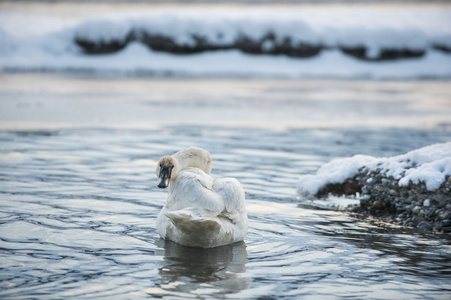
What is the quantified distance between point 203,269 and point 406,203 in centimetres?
345

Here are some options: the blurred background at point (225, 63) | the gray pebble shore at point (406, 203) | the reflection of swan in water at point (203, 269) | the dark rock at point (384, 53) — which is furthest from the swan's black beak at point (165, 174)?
the dark rock at point (384, 53)

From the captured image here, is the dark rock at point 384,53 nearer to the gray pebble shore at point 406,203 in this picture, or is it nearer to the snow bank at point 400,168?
the snow bank at point 400,168

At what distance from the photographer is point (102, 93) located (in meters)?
21.4

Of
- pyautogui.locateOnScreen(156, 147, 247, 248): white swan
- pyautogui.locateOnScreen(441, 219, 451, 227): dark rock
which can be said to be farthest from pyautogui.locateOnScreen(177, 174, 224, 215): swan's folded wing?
pyautogui.locateOnScreen(441, 219, 451, 227): dark rock

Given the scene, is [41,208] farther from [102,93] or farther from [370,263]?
[102,93]

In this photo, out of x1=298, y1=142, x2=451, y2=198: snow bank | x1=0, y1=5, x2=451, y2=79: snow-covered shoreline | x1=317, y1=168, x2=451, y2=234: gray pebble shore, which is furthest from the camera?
x1=0, y1=5, x2=451, y2=79: snow-covered shoreline

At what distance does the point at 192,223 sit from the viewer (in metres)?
6.93

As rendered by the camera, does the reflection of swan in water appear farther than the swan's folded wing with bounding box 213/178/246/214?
No

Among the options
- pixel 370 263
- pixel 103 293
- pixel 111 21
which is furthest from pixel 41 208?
pixel 111 21

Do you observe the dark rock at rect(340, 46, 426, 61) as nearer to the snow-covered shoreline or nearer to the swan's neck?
the snow-covered shoreline

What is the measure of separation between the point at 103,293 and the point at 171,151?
7.62 meters

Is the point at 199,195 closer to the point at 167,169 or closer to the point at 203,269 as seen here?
the point at 167,169

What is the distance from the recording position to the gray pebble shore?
8469mm

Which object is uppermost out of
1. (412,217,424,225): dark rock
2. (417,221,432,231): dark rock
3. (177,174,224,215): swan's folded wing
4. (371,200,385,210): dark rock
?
(177,174,224,215): swan's folded wing
